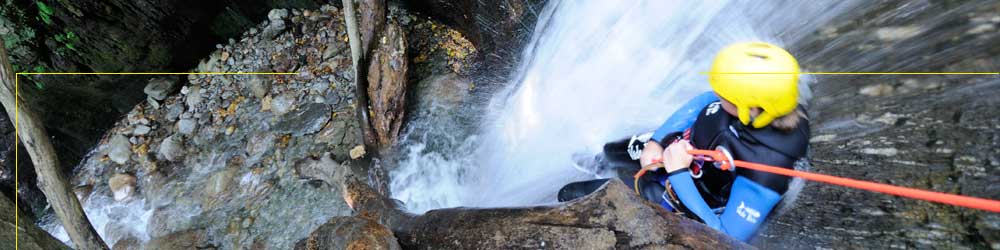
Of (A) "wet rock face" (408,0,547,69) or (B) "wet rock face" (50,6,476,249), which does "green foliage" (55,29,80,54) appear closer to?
(B) "wet rock face" (50,6,476,249)

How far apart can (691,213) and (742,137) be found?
0.44 metres

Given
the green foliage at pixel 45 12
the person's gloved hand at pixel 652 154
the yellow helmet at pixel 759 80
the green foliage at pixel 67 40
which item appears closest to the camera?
the yellow helmet at pixel 759 80

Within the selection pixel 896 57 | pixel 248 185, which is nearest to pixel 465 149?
pixel 248 185

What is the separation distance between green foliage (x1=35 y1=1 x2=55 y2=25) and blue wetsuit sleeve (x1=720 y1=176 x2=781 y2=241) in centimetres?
587

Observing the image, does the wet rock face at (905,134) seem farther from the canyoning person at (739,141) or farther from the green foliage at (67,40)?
the green foliage at (67,40)

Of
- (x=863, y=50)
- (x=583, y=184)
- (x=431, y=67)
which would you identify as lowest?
(x=583, y=184)

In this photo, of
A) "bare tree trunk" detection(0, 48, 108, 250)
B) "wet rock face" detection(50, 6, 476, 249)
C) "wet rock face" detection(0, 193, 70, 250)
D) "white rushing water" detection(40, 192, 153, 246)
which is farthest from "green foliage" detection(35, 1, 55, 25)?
"wet rock face" detection(0, 193, 70, 250)

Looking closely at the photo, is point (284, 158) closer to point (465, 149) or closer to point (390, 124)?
point (390, 124)

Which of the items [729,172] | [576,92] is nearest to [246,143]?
[576,92]

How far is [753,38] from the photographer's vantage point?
3383 mm

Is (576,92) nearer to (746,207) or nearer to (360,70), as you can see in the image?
(360,70)

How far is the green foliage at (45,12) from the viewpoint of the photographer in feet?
16.3

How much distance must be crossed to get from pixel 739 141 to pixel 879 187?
2.01 feet

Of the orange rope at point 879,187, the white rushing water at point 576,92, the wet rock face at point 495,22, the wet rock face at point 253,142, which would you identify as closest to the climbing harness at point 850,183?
the orange rope at point 879,187
